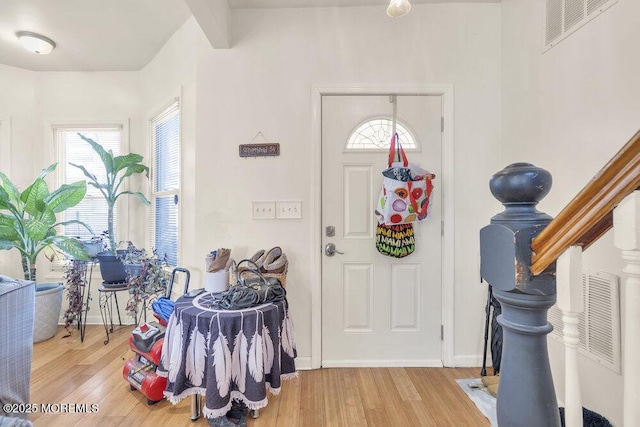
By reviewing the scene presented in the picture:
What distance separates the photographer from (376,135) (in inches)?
85.4

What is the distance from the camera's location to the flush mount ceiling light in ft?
8.01

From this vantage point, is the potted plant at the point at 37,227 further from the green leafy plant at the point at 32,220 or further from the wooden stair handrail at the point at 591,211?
the wooden stair handrail at the point at 591,211

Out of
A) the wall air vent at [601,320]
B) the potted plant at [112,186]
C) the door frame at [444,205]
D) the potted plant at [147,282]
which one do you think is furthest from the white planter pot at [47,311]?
the wall air vent at [601,320]

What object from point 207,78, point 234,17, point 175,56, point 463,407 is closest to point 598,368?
point 463,407

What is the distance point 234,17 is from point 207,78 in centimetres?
50

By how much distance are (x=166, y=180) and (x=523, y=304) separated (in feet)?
9.54

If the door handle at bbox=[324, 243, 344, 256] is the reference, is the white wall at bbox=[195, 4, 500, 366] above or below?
above

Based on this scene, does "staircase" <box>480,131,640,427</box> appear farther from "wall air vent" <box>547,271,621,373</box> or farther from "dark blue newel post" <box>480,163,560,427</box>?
"wall air vent" <box>547,271,621,373</box>

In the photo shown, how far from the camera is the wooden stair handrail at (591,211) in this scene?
0.45 metres

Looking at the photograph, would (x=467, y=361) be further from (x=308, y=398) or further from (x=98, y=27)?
(x=98, y=27)

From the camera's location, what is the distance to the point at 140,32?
8.08 feet

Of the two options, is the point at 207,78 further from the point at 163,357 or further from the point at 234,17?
the point at 163,357

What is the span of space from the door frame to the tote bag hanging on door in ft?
0.83

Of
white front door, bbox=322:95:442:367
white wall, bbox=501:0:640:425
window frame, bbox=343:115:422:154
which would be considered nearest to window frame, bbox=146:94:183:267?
white front door, bbox=322:95:442:367
